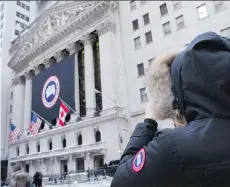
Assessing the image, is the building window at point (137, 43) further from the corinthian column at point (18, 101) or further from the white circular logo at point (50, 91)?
the corinthian column at point (18, 101)

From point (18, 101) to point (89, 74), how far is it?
684 inches

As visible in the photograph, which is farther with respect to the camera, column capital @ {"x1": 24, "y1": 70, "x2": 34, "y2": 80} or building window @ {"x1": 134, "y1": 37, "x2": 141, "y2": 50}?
column capital @ {"x1": 24, "y1": 70, "x2": 34, "y2": 80}

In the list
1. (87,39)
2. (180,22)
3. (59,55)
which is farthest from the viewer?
(59,55)

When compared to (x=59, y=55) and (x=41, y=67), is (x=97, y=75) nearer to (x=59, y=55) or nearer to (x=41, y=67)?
(x=59, y=55)

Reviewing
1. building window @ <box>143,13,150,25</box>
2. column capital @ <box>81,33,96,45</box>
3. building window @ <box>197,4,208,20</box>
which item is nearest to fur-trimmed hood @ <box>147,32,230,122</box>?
building window @ <box>197,4,208,20</box>

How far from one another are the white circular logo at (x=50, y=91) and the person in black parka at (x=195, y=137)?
100 feet

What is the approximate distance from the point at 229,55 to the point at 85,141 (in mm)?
26646

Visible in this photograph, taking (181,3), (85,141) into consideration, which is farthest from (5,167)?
(181,3)

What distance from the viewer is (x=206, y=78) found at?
1033mm

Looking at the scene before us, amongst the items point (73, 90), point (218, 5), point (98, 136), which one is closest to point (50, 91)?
point (73, 90)

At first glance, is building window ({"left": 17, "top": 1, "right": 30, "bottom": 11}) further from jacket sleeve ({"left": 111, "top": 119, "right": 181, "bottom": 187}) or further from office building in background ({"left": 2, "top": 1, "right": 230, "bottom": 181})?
jacket sleeve ({"left": 111, "top": 119, "right": 181, "bottom": 187})

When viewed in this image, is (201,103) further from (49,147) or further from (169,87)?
(49,147)

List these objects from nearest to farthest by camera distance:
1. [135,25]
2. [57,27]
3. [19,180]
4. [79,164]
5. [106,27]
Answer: [19,180], [135,25], [79,164], [106,27], [57,27]

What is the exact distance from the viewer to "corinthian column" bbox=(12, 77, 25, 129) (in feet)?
126
